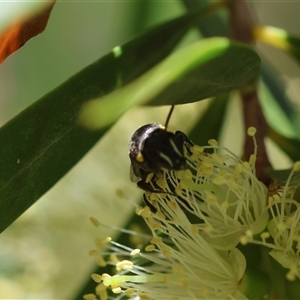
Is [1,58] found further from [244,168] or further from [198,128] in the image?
[198,128]

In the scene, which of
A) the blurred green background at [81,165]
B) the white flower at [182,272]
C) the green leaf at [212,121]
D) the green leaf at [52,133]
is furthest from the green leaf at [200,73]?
the blurred green background at [81,165]

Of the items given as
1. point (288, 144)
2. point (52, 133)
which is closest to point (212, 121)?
point (288, 144)

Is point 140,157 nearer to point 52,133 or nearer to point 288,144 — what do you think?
point 52,133

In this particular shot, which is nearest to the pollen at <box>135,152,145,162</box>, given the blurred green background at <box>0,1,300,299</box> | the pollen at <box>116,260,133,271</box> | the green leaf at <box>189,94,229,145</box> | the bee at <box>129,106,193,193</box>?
the bee at <box>129,106,193,193</box>

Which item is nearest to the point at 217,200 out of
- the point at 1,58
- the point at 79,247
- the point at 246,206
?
the point at 246,206

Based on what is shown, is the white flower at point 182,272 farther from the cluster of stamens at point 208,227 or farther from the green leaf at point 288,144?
the green leaf at point 288,144

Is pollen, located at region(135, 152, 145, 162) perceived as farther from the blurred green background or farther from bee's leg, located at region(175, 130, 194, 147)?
the blurred green background
